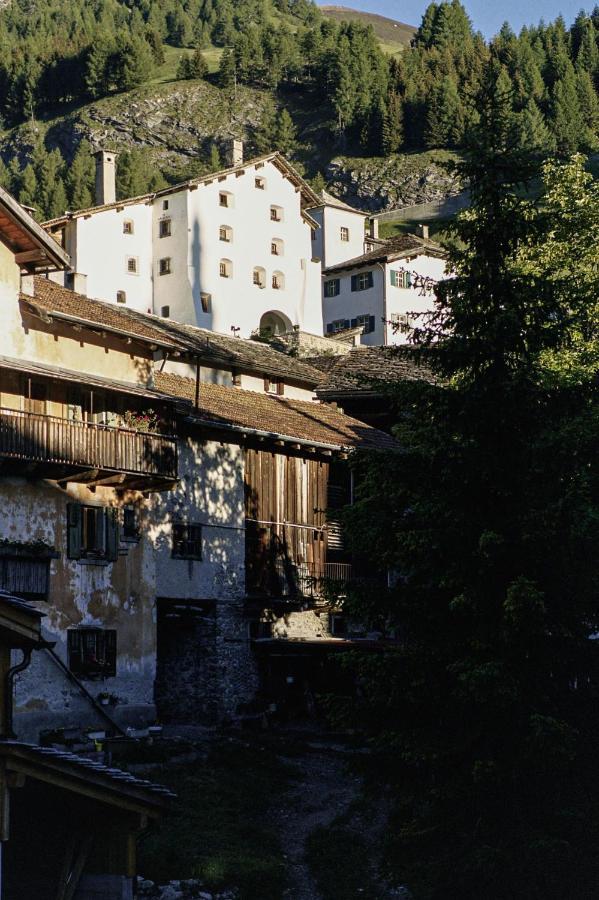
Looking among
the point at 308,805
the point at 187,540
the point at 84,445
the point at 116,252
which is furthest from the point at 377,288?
the point at 308,805

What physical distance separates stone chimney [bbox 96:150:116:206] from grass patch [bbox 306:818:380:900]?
62.3 meters

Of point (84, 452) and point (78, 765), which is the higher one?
point (84, 452)

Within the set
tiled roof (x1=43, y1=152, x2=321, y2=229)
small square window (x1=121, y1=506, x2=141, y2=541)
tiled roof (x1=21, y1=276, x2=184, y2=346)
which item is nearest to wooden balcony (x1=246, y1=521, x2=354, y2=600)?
small square window (x1=121, y1=506, x2=141, y2=541)

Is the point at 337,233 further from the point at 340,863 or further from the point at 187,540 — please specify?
the point at 340,863

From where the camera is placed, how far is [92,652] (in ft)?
120

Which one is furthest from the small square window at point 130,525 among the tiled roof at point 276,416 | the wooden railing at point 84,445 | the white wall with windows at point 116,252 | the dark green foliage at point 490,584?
the white wall with windows at point 116,252

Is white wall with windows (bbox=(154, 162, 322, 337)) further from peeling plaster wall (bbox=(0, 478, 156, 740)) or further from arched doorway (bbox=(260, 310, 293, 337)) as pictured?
peeling plaster wall (bbox=(0, 478, 156, 740))

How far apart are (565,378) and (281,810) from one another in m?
11.8

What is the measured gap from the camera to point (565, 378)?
26.2 metres

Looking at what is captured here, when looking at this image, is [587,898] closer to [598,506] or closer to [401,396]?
[598,506]

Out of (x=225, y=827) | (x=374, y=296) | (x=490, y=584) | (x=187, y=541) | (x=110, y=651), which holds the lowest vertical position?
(x=225, y=827)

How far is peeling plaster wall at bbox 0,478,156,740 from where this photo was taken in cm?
3472

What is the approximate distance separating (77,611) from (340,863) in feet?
35.7

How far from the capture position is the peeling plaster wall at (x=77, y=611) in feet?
114
